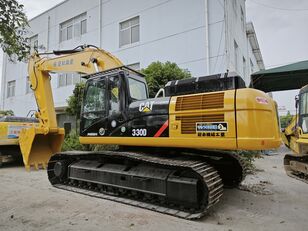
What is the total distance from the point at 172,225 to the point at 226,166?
2426 millimetres

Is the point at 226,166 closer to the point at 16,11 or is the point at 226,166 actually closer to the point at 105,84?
the point at 105,84

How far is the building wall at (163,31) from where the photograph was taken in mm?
10859

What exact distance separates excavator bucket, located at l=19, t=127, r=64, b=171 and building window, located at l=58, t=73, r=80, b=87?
8.79m

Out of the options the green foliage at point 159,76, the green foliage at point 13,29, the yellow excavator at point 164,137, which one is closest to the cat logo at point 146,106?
the yellow excavator at point 164,137

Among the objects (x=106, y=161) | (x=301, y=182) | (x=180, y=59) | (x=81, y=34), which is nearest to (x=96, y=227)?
(x=106, y=161)

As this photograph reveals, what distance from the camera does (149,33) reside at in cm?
1307

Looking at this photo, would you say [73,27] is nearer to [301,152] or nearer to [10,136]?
[10,136]

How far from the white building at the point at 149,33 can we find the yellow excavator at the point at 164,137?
10.7 ft

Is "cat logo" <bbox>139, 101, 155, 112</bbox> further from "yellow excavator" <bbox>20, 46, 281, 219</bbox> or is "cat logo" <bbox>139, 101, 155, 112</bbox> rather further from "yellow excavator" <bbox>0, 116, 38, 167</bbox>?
"yellow excavator" <bbox>0, 116, 38, 167</bbox>

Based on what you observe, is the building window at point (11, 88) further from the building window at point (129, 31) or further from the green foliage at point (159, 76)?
the green foliage at point (159, 76)

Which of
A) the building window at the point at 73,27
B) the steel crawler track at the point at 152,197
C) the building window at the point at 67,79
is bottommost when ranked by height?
the steel crawler track at the point at 152,197

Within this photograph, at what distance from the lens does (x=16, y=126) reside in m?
9.16

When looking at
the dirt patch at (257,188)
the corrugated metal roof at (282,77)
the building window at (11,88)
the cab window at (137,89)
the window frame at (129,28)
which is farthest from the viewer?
the building window at (11,88)

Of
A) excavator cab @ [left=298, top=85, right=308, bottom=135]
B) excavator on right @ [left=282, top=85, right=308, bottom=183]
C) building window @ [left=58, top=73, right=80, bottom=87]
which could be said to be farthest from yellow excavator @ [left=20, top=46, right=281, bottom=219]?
building window @ [left=58, top=73, right=80, bottom=87]
